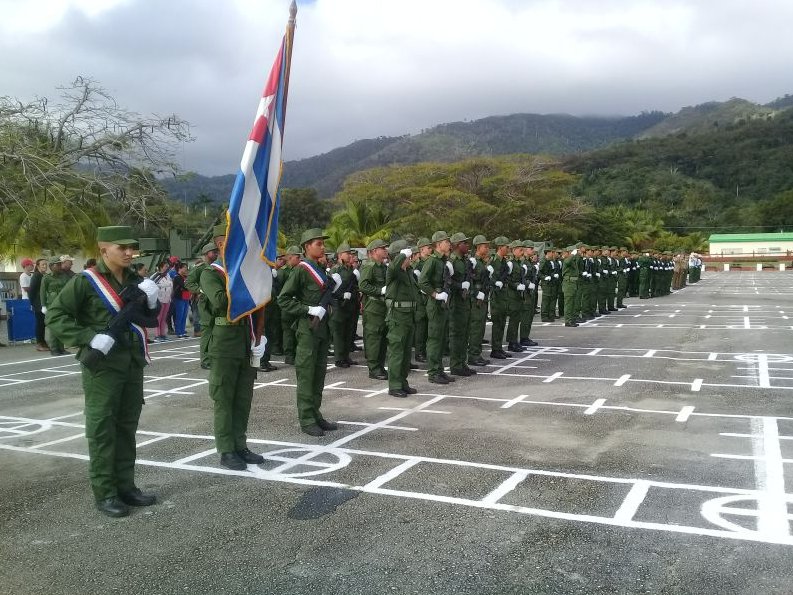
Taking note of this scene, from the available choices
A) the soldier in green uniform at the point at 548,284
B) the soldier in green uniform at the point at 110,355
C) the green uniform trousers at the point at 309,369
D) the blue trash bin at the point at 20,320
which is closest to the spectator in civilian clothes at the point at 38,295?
the blue trash bin at the point at 20,320

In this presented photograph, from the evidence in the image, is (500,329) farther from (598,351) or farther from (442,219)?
(442,219)

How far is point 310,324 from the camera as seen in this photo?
21.4ft

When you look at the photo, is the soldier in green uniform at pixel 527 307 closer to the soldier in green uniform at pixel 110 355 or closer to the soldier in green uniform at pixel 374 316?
the soldier in green uniform at pixel 374 316

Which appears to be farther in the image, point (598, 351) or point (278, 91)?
point (598, 351)

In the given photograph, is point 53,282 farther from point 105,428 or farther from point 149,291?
point 105,428

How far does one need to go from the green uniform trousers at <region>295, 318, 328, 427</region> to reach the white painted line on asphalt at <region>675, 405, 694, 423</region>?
12.0ft

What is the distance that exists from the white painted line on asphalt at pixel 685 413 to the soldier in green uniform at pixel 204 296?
15.4 ft

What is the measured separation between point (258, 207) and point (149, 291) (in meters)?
1.25

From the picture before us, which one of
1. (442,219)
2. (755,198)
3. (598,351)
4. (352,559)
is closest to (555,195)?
(442,219)

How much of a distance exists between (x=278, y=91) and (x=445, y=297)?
4.19 m

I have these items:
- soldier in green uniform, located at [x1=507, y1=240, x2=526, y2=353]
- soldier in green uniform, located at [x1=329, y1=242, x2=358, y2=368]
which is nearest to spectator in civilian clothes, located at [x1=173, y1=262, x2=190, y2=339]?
soldier in green uniform, located at [x1=329, y1=242, x2=358, y2=368]

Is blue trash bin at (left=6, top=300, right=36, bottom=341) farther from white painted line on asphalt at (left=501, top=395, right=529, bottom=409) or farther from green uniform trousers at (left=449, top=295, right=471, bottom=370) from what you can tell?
white painted line on asphalt at (left=501, top=395, right=529, bottom=409)

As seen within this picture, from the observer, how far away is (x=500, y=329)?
1195cm

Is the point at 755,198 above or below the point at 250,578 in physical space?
above
